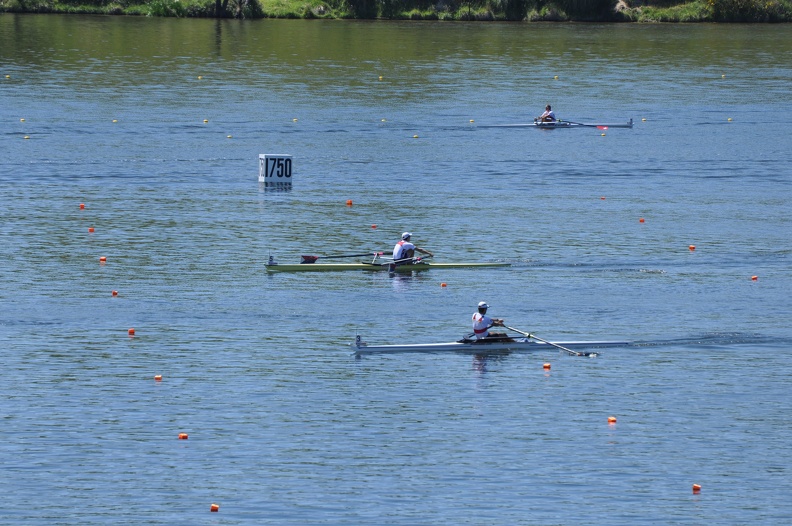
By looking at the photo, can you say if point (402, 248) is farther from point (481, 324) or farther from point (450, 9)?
point (450, 9)

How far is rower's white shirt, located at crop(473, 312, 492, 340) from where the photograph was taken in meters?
28.5

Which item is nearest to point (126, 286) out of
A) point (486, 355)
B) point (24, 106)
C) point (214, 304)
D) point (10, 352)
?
point (214, 304)

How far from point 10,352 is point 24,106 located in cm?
3871

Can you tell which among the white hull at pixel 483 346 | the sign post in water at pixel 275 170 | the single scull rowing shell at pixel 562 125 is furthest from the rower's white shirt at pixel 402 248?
the single scull rowing shell at pixel 562 125

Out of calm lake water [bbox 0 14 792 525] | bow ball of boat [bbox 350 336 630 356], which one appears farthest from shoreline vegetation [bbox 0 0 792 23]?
bow ball of boat [bbox 350 336 630 356]

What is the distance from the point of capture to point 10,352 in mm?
27953

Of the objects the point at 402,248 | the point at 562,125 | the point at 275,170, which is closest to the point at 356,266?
the point at 402,248

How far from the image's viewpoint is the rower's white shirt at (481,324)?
93.4ft

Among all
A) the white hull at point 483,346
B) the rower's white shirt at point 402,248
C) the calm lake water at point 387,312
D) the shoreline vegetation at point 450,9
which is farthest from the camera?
the shoreline vegetation at point 450,9

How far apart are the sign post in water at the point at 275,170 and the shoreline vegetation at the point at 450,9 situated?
63.3 m

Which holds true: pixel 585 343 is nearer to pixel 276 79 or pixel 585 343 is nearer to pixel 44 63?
pixel 276 79

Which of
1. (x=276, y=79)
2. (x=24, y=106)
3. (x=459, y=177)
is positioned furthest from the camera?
(x=276, y=79)

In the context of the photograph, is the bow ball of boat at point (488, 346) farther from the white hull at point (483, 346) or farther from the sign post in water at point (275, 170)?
the sign post in water at point (275, 170)

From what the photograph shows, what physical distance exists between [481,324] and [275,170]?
787 inches
